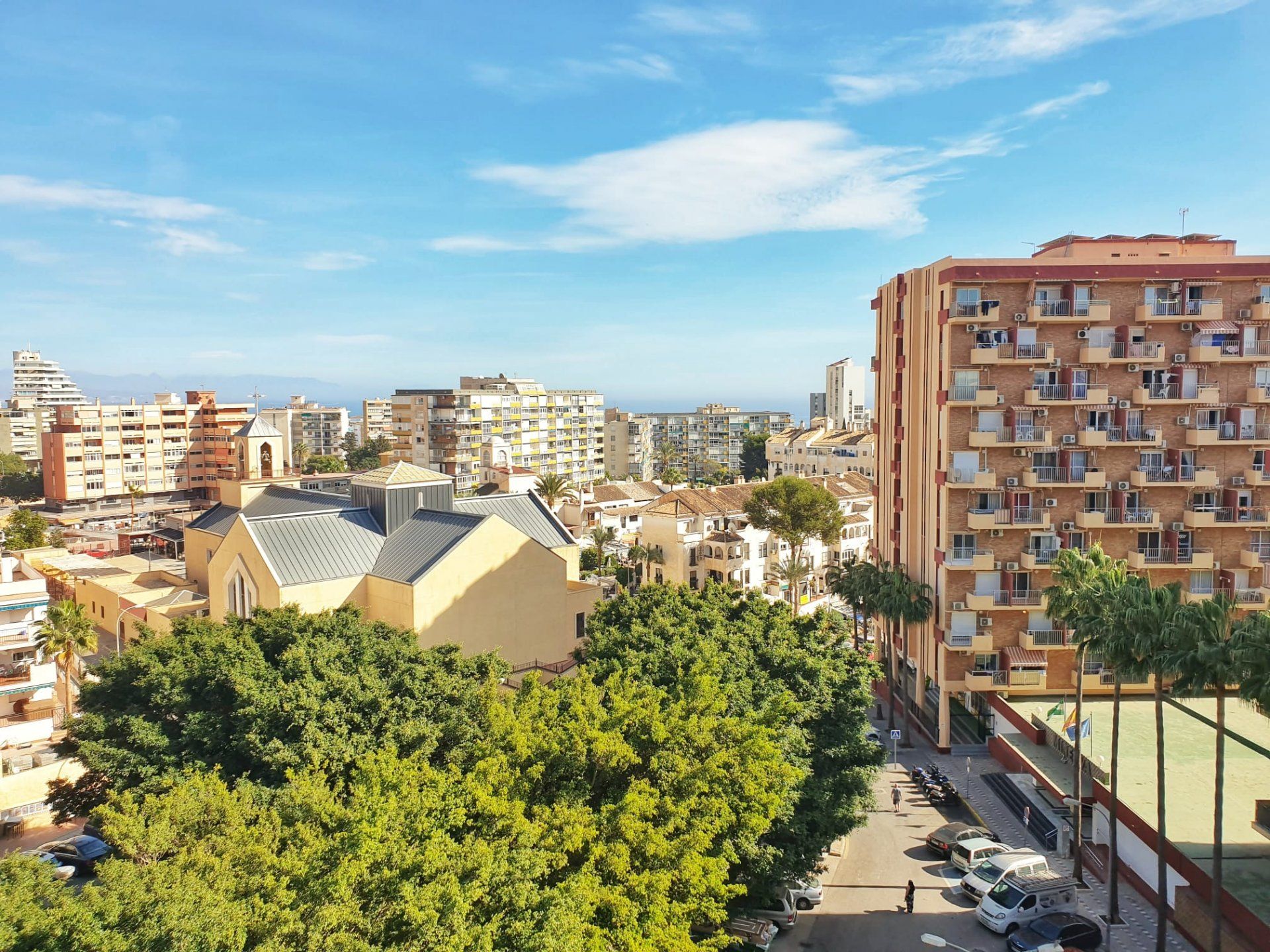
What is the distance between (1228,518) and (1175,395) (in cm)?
681

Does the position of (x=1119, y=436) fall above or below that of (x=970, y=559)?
above

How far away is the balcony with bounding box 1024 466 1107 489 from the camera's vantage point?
1716 inches

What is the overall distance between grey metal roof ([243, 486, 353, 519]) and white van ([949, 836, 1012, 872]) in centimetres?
3540

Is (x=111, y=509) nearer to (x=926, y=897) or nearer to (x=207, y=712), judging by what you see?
(x=207, y=712)

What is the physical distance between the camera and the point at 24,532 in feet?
262

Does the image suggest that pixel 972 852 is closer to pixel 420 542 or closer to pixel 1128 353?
pixel 1128 353

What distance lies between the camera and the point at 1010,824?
3688 centimetres

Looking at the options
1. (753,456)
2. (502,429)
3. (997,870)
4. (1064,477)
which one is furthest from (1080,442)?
(753,456)

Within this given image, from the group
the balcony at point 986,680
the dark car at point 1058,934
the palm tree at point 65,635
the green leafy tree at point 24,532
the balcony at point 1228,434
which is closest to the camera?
the dark car at point 1058,934

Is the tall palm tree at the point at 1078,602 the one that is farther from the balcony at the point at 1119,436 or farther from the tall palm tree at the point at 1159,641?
the balcony at the point at 1119,436

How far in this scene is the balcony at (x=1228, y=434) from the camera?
43.0 metres

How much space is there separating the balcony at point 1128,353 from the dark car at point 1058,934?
26988 millimetres

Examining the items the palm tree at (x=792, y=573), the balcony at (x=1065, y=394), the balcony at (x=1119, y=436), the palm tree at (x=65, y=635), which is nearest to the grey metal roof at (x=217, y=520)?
the palm tree at (x=65, y=635)

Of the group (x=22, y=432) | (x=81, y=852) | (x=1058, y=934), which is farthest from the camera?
(x=22, y=432)
